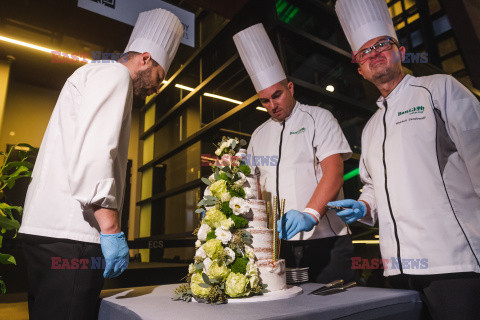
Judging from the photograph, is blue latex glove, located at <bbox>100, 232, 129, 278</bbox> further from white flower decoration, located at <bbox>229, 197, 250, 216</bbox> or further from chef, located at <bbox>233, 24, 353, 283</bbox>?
chef, located at <bbox>233, 24, 353, 283</bbox>

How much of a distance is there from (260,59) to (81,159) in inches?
60.9

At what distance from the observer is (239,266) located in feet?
3.40

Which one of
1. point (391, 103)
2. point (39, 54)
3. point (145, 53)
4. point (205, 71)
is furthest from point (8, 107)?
point (391, 103)

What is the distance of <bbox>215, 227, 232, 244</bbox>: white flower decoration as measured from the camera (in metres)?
1.06

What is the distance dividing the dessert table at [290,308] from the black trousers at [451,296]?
0.07m

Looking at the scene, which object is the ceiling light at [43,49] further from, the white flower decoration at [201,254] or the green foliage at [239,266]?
the green foliage at [239,266]

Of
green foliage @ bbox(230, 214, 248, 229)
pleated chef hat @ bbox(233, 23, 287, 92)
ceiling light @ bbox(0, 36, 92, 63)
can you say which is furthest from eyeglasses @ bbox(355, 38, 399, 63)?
ceiling light @ bbox(0, 36, 92, 63)

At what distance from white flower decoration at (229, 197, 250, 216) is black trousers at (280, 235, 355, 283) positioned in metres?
0.72

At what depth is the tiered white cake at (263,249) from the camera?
1110 mm

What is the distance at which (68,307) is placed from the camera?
98cm

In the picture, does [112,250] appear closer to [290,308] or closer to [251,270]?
[251,270]

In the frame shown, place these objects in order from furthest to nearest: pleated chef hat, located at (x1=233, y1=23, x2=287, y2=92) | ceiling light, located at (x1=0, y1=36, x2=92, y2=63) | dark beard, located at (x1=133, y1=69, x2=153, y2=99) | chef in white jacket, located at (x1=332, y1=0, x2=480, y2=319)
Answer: ceiling light, located at (x1=0, y1=36, x2=92, y2=63)
pleated chef hat, located at (x1=233, y1=23, x2=287, y2=92)
dark beard, located at (x1=133, y1=69, x2=153, y2=99)
chef in white jacket, located at (x1=332, y1=0, x2=480, y2=319)

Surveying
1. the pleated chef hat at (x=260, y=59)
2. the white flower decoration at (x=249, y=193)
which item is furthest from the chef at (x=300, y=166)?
the white flower decoration at (x=249, y=193)

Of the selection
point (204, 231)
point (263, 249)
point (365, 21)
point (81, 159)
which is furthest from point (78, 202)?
point (365, 21)
